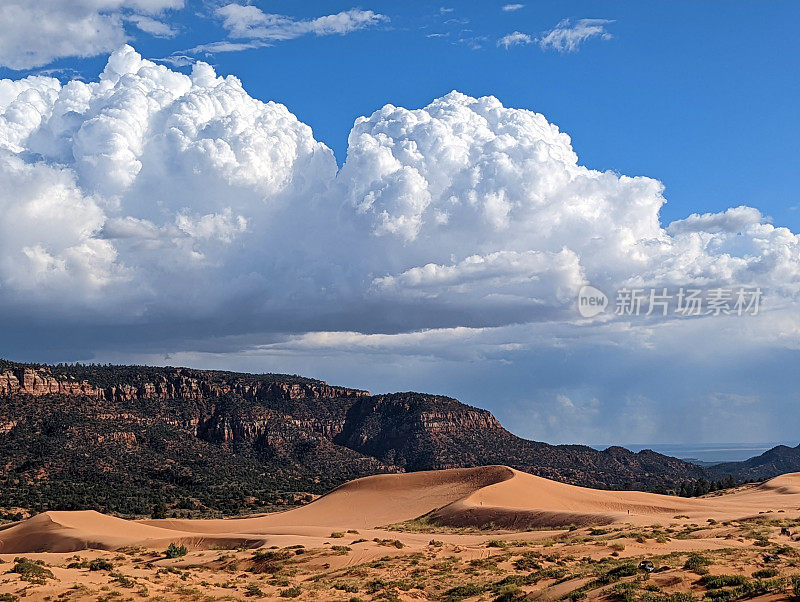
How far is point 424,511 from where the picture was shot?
8144cm

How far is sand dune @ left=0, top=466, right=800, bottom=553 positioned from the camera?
5784 centimetres

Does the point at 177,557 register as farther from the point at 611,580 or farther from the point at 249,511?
the point at 249,511

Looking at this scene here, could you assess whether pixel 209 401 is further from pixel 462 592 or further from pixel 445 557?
pixel 462 592

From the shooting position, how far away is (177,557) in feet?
160

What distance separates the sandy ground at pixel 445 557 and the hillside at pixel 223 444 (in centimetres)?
4043

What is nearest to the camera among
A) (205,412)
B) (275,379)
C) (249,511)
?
(249,511)

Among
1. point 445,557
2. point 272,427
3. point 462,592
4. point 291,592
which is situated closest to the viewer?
point 462,592

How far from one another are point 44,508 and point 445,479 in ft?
149

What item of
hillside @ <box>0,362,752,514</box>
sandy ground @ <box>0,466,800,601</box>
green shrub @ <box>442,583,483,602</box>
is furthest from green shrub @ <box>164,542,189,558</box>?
hillside @ <box>0,362,752,514</box>

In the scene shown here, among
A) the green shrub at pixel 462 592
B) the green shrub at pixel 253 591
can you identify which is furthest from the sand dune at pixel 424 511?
the green shrub at pixel 462 592

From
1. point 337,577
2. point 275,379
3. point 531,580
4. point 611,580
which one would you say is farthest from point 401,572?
point 275,379

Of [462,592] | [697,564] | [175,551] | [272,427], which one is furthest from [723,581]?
[272,427]

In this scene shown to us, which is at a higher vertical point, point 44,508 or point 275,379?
point 275,379

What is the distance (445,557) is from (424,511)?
40.7 metres
